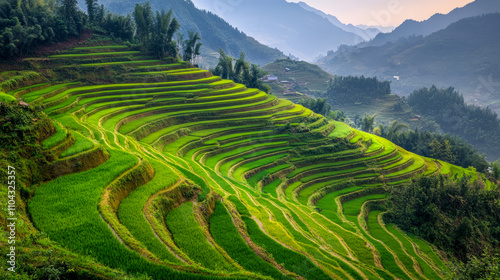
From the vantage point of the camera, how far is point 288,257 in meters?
7.87

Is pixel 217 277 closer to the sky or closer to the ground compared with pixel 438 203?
closer to the sky

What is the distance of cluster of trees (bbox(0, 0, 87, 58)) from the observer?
22641 millimetres

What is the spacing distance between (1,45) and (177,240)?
25343 mm

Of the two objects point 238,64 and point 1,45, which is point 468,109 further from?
point 1,45

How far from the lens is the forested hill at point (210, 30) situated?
140 meters

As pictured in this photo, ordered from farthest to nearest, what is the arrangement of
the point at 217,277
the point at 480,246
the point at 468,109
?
the point at 468,109 → the point at 480,246 → the point at 217,277

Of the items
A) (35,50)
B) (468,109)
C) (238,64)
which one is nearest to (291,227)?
(35,50)

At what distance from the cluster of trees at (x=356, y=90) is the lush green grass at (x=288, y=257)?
83.6m

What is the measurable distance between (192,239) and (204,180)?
4306 millimetres

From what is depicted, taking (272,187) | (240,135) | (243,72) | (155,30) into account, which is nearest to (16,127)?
(272,187)

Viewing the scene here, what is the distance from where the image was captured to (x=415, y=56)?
13888 centimetres

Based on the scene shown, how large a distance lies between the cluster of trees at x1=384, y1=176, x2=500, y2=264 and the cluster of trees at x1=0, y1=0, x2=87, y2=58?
108 ft

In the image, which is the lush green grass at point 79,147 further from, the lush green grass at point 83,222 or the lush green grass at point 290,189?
the lush green grass at point 290,189

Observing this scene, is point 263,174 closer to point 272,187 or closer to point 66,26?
point 272,187
